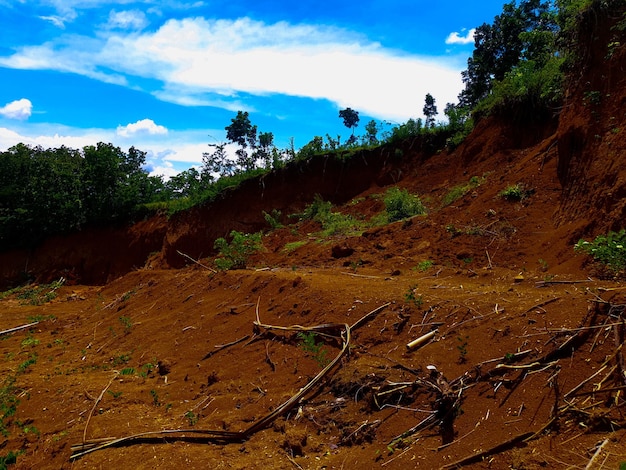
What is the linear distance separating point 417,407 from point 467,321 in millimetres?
1086

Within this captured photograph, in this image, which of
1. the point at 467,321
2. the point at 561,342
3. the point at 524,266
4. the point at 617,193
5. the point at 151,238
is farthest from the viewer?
the point at 151,238

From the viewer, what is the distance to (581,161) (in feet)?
21.9

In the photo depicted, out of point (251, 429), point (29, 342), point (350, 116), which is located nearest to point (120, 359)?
point (29, 342)

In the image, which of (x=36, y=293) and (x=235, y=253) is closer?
(x=235, y=253)

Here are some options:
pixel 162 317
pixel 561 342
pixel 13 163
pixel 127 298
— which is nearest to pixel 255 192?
pixel 127 298

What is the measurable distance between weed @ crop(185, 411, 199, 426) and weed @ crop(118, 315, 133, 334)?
4.13 meters

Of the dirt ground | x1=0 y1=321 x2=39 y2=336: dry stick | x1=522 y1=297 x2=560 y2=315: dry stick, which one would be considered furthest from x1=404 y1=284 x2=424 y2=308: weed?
x1=0 y1=321 x2=39 y2=336: dry stick

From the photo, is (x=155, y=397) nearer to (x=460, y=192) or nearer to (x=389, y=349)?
(x=389, y=349)

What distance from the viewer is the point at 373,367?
360 cm

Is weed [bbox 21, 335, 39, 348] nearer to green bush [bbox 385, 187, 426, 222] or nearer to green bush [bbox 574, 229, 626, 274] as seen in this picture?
green bush [bbox 385, 187, 426, 222]

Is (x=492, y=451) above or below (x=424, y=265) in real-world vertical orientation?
below

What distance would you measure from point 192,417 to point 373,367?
1756 millimetres

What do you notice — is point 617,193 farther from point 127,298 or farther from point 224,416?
point 127,298

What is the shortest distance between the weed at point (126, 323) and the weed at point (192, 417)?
4129 mm
